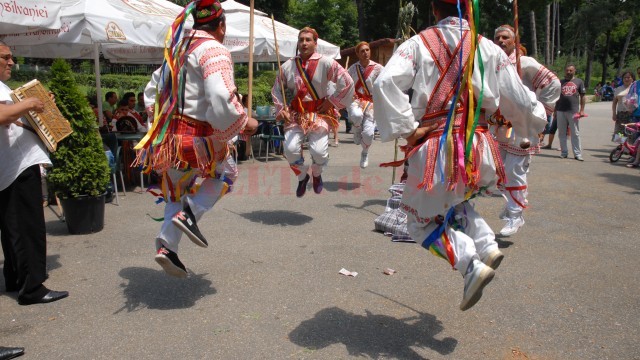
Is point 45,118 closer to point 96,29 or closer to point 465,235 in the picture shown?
point 465,235

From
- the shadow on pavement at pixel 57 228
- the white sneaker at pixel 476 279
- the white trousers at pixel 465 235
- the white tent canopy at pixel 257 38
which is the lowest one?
the shadow on pavement at pixel 57 228

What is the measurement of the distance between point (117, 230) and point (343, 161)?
5.75 m

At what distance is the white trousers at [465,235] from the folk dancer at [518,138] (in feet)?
6.13

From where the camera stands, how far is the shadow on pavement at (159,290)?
3.71m

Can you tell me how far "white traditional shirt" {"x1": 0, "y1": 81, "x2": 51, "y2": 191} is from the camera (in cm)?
355

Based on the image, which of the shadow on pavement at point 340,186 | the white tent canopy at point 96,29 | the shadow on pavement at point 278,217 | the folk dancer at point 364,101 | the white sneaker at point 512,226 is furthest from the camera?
the folk dancer at point 364,101

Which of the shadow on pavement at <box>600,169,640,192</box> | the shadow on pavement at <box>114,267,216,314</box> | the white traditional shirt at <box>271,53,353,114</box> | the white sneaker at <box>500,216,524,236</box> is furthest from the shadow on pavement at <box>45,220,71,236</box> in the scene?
the shadow on pavement at <box>600,169,640,192</box>

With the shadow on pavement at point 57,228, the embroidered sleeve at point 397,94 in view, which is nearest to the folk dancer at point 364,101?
the shadow on pavement at point 57,228

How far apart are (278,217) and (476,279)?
3.77m

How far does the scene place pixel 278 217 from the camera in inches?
244

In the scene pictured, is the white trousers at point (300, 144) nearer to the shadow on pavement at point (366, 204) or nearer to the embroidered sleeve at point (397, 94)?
the shadow on pavement at point (366, 204)

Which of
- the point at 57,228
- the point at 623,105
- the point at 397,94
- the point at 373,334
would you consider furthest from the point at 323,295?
the point at 623,105

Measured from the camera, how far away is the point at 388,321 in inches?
135

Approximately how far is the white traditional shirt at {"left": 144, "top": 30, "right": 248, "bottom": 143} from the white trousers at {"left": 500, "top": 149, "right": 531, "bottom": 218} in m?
2.90
